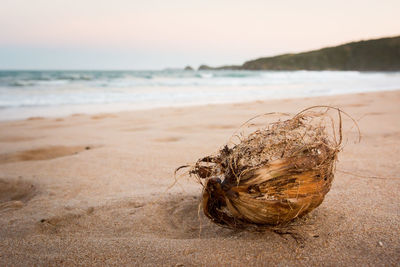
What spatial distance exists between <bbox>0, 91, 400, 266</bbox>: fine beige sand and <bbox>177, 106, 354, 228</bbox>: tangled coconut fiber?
0.57 ft

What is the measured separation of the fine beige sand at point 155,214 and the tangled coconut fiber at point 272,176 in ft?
0.57

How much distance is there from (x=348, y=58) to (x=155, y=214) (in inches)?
3242

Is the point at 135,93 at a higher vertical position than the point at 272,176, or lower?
lower

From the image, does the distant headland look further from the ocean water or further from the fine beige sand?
the fine beige sand

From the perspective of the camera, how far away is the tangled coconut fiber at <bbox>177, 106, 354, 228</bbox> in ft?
4.60

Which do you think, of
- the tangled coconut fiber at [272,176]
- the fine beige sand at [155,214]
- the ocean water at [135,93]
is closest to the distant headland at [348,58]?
the ocean water at [135,93]

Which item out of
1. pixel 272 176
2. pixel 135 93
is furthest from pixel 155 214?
pixel 135 93

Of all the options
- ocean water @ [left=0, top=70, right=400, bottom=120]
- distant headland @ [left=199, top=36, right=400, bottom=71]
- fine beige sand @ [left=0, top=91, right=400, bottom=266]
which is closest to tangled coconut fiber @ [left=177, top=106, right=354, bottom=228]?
fine beige sand @ [left=0, top=91, right=400, bottom=266]

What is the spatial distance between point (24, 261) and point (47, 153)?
2.71 metres

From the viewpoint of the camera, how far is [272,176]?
140 cm

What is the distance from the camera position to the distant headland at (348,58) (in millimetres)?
68750

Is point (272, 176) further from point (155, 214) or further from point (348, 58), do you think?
point (348, 58)

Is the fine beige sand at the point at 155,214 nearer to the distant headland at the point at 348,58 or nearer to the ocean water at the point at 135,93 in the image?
the ocean water at the point at 135,93

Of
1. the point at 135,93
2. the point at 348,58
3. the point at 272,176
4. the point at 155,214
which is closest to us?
the point at 272,176
